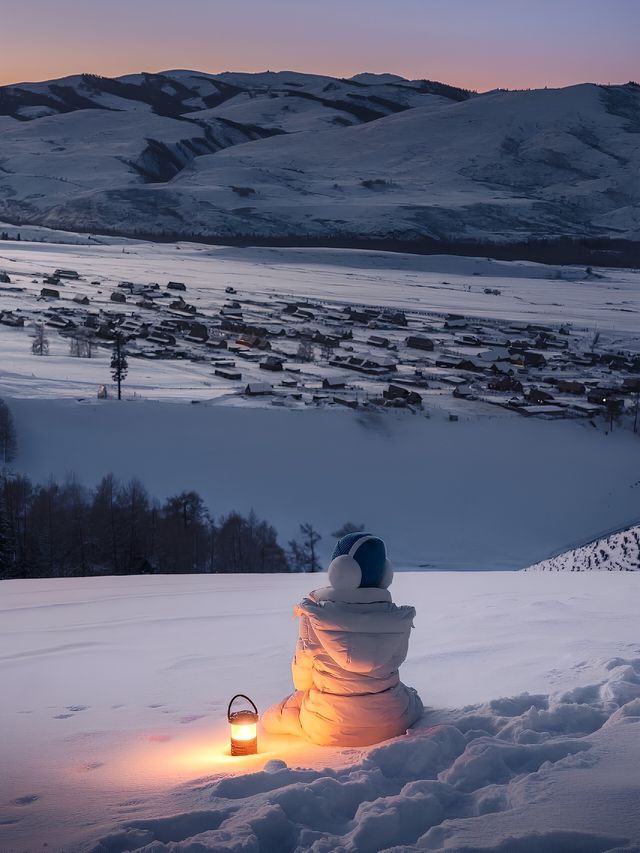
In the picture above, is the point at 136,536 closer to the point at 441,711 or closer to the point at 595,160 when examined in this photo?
the point at 441,711

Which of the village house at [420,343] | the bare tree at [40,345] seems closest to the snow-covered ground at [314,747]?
the bare tree at [40,345]

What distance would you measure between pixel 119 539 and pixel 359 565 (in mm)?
11015

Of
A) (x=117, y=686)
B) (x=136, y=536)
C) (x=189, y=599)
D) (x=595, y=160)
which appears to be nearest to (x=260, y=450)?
(x=136, y=536)

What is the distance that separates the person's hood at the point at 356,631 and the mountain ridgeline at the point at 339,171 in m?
82.9

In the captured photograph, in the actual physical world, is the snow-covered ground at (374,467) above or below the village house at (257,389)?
below

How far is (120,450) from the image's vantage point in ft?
68.2

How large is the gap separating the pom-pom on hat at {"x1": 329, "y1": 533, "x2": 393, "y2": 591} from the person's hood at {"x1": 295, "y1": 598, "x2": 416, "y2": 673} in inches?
2.9

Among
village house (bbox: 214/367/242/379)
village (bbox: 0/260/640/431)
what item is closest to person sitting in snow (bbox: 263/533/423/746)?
village (bbox: 0/260/640/431)

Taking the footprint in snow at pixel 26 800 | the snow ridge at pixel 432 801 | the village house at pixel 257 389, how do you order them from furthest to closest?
the village house at pixel 257 389 → the footprint in snow at pixel 26 800 → the snow ridge at pixel 432 801

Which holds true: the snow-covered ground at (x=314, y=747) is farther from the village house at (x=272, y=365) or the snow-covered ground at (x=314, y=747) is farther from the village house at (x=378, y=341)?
the village house at (x=378, y=341)

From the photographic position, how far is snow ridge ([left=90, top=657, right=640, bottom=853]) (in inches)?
88.4

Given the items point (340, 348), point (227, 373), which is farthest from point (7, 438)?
point (340, 348)

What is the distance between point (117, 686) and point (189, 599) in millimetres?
2415

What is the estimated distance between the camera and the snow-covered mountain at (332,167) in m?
99.4
